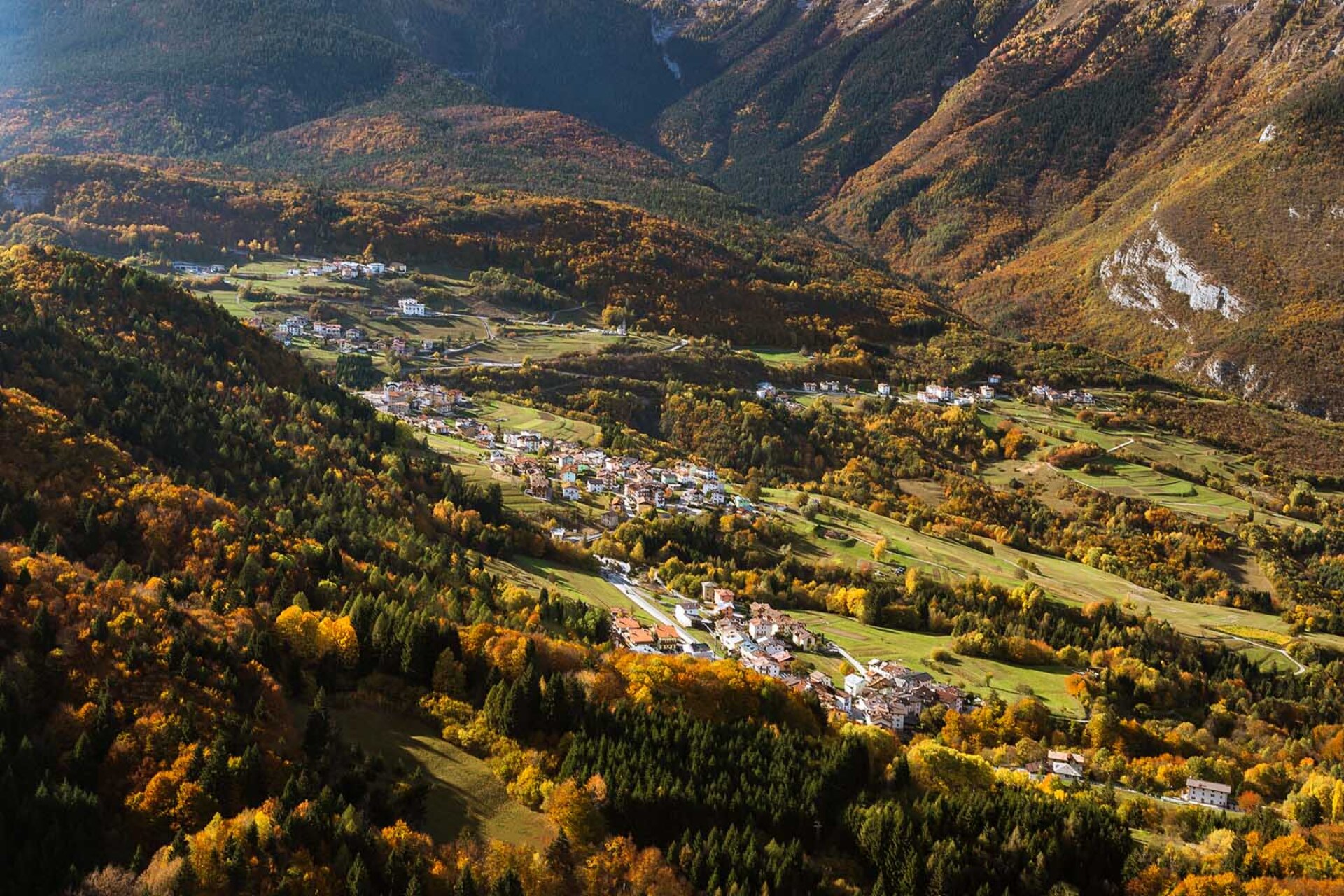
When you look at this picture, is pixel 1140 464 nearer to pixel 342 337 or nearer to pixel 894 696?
pixel 894 696

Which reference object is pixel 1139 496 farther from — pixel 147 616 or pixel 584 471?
pixel 147 616

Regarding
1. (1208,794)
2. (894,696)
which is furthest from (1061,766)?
(894,696)

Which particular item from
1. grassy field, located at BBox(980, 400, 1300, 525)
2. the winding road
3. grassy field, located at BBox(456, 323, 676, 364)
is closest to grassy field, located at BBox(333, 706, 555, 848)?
the winding road

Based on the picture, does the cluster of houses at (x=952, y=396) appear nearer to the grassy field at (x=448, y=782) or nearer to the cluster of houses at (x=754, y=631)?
the cluster of houses at (x=754, y=631)

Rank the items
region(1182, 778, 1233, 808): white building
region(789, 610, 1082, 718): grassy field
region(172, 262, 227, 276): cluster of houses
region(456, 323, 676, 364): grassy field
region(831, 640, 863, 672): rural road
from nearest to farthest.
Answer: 1. region(1182, 778, 1233, 808): white building
2. region(789, 610, 1082, 718): grassy field
3. region(831, 640, 863, 672): rural road
4. region(456, 323, 676, 364): grassy field
5. region(172, 262, 227, 276): cluster of houses

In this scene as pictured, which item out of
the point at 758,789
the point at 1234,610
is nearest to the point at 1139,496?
the point at 1234,610

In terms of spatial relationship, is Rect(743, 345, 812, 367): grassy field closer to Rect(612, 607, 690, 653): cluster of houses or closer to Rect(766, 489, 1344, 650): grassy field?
Rect(766, 489, 1344, 650): grassy field
